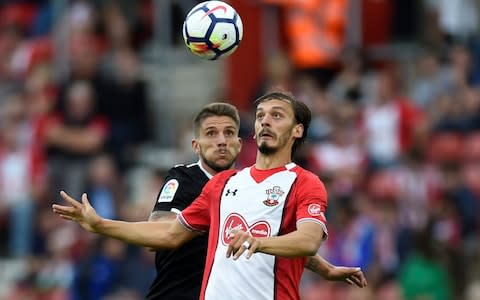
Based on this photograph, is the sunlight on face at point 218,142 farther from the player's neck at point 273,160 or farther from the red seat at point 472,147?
the red seat at point 472,147

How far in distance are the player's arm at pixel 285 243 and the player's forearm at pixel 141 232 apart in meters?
0.68

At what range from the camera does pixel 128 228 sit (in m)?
8.36

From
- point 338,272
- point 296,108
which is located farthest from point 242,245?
point 338,272

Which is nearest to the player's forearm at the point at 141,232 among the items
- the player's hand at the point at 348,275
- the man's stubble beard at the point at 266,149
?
the man's stubble beard at the point at 266,149

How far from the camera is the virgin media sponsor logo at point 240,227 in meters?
8.13

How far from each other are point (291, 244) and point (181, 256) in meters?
1.58

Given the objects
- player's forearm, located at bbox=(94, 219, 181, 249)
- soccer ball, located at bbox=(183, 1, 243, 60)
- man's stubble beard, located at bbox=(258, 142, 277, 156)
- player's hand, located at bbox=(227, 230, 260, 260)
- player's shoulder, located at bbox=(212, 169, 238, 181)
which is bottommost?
player's forearm, located at bbox=(94, 219, 181, 249)

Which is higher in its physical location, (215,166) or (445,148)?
(215,166)

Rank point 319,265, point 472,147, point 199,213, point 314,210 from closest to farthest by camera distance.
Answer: point 314,210 → point 199,213 → point 319,265 → point 472,147

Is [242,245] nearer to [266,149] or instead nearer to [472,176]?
[266,149]

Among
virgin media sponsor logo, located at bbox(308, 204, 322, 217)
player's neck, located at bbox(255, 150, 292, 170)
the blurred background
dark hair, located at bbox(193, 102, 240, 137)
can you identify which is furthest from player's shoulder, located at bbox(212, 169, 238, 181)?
the blurred background

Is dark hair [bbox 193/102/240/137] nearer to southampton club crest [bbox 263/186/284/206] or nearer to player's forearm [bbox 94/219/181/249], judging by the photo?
player's forearm [bbox 94/219/181/249]

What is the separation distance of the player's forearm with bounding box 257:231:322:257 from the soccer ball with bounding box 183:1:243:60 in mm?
1924

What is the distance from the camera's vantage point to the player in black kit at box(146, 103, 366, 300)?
360 inches
